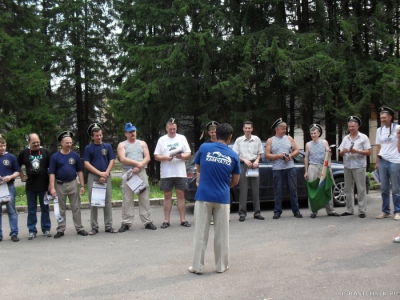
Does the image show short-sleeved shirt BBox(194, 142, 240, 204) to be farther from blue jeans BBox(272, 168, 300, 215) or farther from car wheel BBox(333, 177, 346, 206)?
car wheel BBox(333, 177, 346, 206)

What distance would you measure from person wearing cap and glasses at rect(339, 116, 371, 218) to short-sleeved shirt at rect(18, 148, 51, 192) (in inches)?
237

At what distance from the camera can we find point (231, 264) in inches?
238

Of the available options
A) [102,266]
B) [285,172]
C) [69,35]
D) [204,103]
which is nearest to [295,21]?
[204,103]

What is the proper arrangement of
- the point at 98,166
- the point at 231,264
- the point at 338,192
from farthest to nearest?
the point at 338,192 < the point at 98,166 < the point at 231,264

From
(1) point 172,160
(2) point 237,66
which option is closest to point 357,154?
(1) point 172,160

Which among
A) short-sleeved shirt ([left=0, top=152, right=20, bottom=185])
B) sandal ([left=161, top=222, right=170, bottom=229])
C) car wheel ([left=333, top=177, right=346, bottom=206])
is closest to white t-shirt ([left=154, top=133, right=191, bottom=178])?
sandal ([left=161, top=222, right=170, bottom=229])

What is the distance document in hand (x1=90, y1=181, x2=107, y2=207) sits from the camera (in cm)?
835

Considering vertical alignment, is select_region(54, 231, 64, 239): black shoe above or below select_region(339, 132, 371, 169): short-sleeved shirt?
below

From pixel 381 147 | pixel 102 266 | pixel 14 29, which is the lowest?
pixel 102 266

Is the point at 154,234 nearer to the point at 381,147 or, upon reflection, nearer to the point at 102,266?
the point at 102,266

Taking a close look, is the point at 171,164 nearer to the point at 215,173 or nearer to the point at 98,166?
the point at 98,166

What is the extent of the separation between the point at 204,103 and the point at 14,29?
35.5 ft

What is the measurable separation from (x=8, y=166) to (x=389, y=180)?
7.45m

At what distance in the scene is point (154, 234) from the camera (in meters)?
8.26
